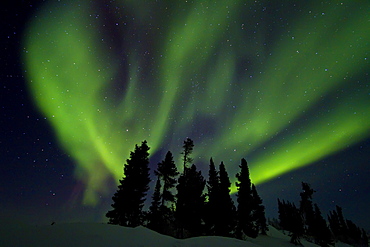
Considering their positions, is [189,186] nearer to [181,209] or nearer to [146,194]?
[181,209]

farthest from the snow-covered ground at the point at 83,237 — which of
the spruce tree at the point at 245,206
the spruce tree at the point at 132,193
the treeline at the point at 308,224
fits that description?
the treeline at the point at 308,224

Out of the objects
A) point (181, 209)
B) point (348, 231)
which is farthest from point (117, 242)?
point (348, 231)

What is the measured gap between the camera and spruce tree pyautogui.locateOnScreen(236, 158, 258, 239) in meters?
29.8

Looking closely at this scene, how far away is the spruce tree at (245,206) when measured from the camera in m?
29.8

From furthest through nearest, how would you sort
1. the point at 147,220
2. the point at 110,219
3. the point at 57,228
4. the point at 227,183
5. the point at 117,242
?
the point at 227,183 → the point at 147,220 → the point at 110,219 → the point at 57,228 → the point at 117,242

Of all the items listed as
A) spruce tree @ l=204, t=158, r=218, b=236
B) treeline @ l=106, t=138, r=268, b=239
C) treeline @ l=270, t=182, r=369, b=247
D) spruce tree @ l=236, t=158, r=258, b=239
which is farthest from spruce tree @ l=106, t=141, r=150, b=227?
treeline @ l=270, t=182, r=369, b=247

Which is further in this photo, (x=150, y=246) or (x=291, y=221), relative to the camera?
(x=291, y=221)

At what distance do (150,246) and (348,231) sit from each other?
111397 millimetres

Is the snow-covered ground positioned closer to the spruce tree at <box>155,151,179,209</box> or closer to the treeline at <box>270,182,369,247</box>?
the spruce tree at <box>155,151,179,209</box>

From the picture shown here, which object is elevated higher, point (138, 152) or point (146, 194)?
point (138, 152)

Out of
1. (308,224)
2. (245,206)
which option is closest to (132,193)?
(245,206)

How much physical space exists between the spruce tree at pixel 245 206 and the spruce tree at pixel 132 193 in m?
17.6

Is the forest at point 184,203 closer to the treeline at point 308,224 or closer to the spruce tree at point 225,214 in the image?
the spruce tree at point 225,214

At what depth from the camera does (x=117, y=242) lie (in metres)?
6.50
